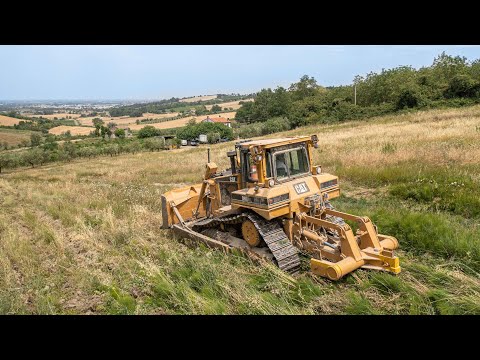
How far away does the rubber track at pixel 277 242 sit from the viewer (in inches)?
260

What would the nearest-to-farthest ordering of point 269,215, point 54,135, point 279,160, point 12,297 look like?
point 12,297
point 269,215
point 279,160
point 54,135

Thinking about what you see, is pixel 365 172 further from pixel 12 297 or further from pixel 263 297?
A: pixel 12 297

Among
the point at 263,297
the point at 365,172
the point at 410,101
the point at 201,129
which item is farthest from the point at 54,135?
the point at 263,297

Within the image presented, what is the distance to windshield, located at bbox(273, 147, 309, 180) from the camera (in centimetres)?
751

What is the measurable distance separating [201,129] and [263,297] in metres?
64.0

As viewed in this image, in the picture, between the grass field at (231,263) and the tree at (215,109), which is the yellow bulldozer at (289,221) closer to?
the grass field at (231,263)

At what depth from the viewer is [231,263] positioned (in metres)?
7.16

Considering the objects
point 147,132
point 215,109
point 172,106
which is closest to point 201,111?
point 215,109

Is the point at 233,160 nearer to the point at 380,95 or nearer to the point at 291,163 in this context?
the point at 291,163

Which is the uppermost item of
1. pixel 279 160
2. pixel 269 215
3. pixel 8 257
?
pixel 279 160

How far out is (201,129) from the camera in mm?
68188

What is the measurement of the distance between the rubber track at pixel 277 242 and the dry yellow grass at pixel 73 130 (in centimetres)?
8200

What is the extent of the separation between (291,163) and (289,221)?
122cm

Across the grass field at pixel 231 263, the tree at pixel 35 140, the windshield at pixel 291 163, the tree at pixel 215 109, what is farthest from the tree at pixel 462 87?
the tree at pixel 35 140
